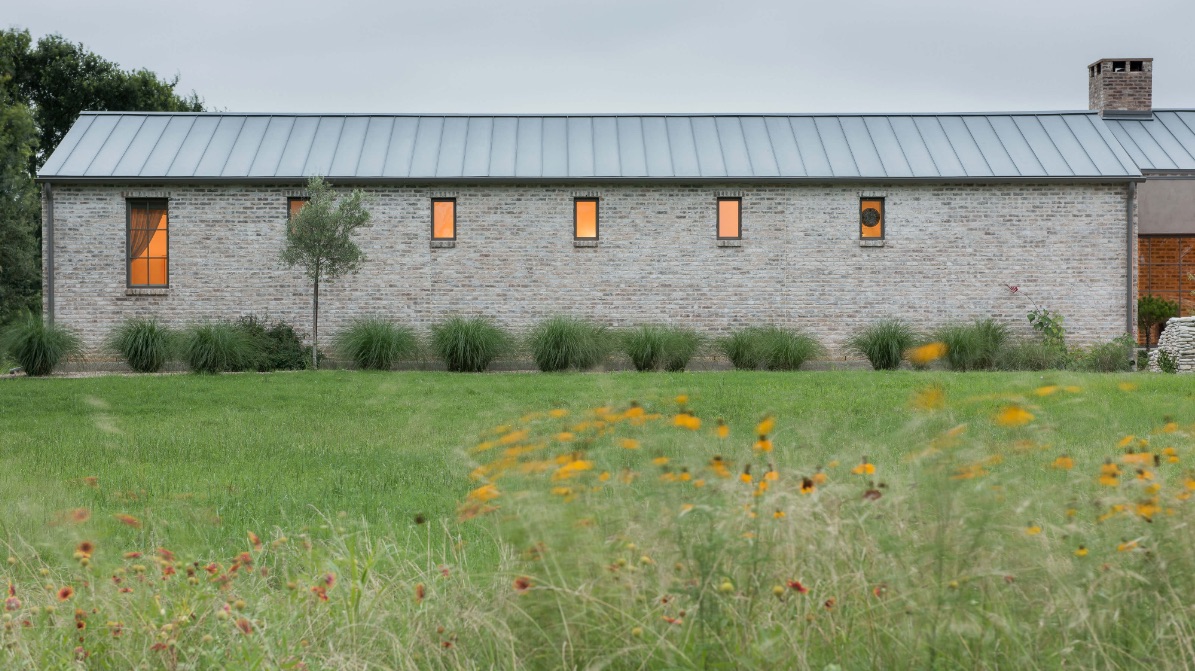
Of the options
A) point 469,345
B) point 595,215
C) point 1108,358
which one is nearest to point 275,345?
point 469,345

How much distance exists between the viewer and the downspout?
59.0 ft

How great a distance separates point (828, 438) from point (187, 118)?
17.6 meters

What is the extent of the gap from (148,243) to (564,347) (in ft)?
26.9

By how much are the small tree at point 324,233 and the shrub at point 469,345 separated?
1918mm

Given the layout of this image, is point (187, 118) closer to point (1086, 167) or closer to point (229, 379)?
point (229, 379)

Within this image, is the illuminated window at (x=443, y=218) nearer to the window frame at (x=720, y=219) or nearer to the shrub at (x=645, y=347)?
the shrub at (x=645, y=347)

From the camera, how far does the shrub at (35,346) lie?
16.0 meters

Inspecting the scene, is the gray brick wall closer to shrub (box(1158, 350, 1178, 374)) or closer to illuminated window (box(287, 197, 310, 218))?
illuminated window (box(287, 197, 310, 218))

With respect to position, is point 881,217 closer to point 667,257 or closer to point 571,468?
point 667,257

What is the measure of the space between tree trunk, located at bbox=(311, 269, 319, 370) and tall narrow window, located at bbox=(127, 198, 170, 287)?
2865 mm

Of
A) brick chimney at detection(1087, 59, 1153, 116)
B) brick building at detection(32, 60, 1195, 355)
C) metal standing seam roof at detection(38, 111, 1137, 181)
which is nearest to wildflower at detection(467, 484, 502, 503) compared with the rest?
brick building at detection(32, 60, 1195, 355)

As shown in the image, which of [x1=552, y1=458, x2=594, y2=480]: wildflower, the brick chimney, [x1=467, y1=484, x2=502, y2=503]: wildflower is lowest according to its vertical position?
[x1=467, y1=484, x2=502, y2=503]: wildflower

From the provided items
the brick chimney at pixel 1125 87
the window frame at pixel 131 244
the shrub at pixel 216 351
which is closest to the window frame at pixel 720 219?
the shrub at pixel 216 351

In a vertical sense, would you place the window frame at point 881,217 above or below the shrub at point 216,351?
above
